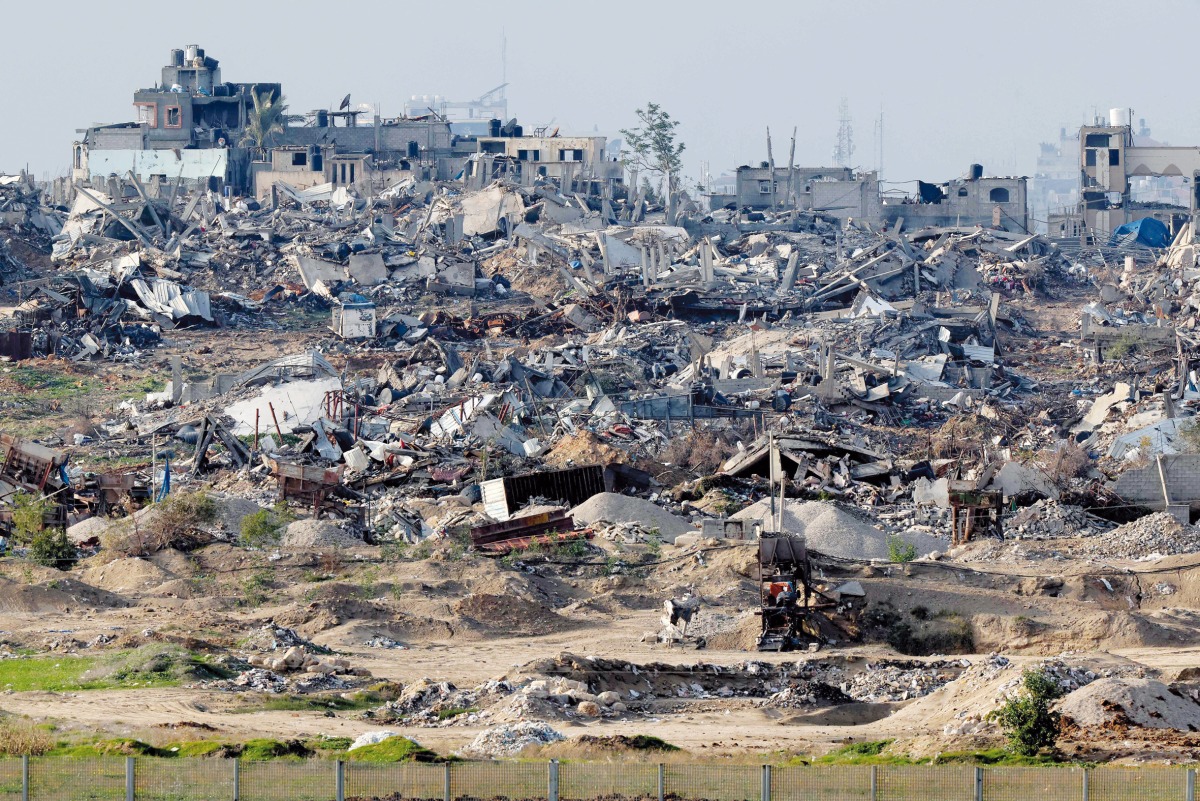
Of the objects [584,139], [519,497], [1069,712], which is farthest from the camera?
[584,139]

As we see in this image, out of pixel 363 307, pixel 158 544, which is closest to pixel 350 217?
pixel 363 307

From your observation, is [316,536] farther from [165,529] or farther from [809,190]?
[809,190]

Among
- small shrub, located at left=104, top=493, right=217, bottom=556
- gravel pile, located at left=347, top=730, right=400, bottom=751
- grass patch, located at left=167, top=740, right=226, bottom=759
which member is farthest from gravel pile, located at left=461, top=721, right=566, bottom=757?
small shrub, located at left=104, top=493, right=217, bottom=556

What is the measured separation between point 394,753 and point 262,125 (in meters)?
59.7

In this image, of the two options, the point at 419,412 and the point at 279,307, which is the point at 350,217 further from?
the point at 419,412

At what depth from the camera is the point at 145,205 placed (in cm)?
5384

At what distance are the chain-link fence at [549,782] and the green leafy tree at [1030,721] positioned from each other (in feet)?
4.84

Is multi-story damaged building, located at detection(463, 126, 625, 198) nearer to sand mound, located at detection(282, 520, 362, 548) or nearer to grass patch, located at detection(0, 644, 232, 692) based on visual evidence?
sand mound, located at detection(282, 520, 362, 548)

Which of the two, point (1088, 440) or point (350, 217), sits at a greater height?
point (350, 217)

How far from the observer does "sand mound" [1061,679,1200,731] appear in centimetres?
1338

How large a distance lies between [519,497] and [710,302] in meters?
19.4

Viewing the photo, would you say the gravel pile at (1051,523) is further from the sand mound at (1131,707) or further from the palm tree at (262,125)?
the palm tree at (262,125)

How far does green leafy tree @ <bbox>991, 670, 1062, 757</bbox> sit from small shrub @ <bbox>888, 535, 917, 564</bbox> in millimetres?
7374

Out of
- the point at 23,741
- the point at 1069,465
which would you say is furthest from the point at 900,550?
the point at 23,741
